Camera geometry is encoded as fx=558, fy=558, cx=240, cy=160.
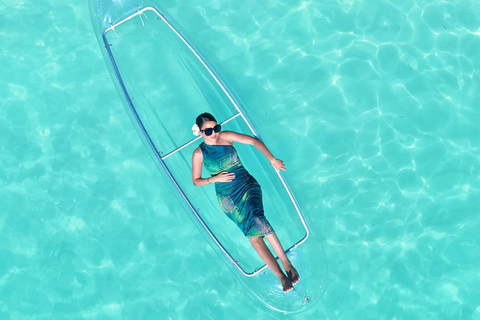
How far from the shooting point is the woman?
607 centimetres

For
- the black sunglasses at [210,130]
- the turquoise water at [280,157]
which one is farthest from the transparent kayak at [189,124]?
the black sunglasses at [210,130]

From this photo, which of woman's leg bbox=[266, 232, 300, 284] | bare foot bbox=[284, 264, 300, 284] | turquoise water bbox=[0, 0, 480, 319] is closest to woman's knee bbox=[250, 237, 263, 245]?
woman's leg bbox=[266, 232, 300, 284]

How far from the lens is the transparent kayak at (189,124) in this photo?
22.2ft

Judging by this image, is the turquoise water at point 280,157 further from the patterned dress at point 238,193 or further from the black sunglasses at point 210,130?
the black sunglasses at point 210,130

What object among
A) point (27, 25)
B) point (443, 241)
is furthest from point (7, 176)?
point (443, 241)

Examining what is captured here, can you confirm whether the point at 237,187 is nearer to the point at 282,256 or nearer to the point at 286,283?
the point at 282,256

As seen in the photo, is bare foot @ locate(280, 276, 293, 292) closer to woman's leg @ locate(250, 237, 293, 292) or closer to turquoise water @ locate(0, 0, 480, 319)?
woman's leg @ locate(250, 237, 293, 292)

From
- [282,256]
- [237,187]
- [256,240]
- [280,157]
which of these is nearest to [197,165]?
[237,187]

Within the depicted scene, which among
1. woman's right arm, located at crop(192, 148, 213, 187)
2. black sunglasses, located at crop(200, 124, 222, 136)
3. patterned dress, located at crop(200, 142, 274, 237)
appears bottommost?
patterned dress, located at crop(200, 142, 274, 237)

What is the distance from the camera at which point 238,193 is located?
6234 millimetres

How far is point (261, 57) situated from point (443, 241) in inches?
139

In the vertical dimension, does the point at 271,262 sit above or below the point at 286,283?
above

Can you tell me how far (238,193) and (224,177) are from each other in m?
0.38

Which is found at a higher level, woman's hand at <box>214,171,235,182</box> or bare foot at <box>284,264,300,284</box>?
woman's hand at <box>214,171,235,182</box>
